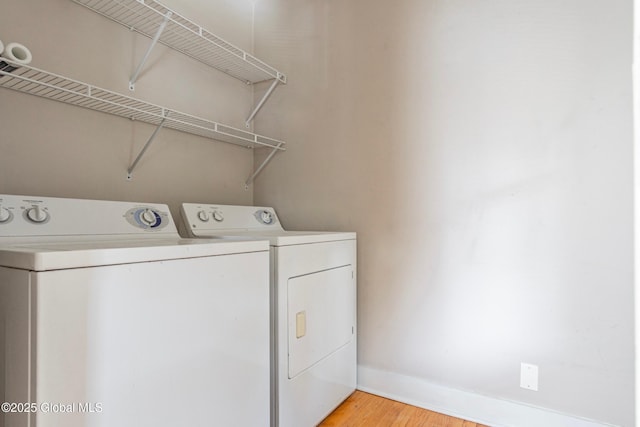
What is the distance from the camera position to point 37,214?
1.15 m

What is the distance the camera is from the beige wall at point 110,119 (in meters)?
1.28

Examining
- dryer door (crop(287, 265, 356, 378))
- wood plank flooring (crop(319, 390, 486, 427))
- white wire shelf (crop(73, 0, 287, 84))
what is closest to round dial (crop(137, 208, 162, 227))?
dryer door (crop(287, 265, 356, 378))

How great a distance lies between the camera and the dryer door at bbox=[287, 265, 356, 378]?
56.4 inches

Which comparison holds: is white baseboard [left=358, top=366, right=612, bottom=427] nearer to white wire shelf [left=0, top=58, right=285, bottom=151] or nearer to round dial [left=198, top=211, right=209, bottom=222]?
round dial [left=198, top=211, right=209, bottom=222]

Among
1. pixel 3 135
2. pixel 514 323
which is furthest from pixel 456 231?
pixel 3 135

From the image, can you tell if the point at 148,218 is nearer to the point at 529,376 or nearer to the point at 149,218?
the point at 149,218

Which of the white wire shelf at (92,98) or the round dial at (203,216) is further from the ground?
the white wire shelf at (92,98)

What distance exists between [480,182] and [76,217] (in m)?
1.68

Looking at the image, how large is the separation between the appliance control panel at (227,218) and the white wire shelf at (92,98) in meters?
0.41

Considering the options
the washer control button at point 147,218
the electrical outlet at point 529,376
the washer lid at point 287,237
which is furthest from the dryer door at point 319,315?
the electrical outlet at point 529,376

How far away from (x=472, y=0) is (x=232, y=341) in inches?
72.0

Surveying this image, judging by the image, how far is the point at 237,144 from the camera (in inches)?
86.9

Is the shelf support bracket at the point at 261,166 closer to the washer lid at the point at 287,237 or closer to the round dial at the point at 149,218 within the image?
the washer lid at the point at 287,237

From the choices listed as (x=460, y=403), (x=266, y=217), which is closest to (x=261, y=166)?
(x=266, y=217)
